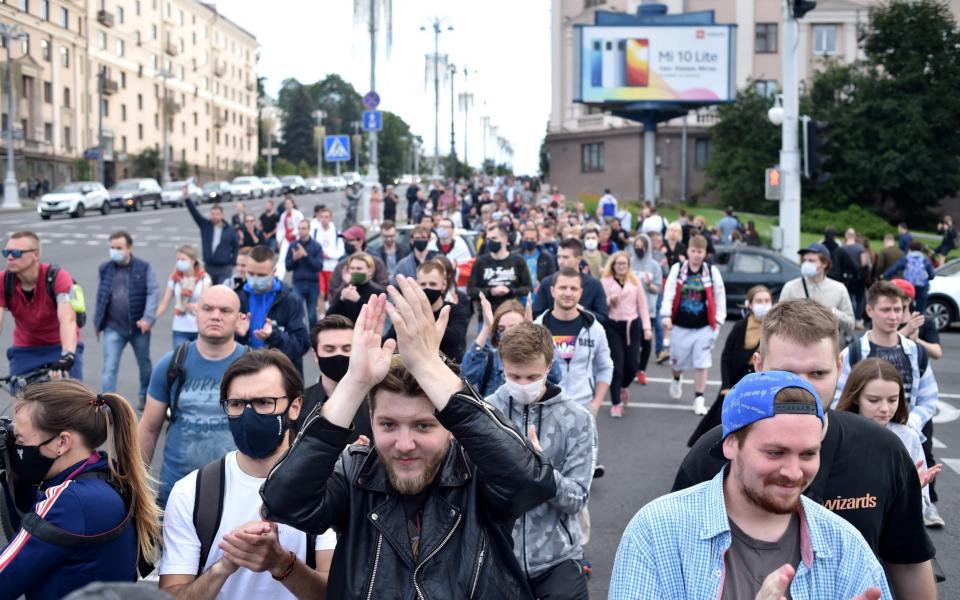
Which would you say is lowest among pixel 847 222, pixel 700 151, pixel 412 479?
pixel 412 479

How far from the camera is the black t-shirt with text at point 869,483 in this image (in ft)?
11.0

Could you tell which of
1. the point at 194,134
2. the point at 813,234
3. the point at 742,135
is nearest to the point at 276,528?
the point at 813,234

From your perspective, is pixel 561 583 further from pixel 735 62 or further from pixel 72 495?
pixel 735 62

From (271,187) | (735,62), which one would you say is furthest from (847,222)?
Result: (271,187)

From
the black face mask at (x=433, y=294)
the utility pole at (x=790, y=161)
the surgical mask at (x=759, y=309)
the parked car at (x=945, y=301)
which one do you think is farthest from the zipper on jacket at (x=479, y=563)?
the utility pole at (x=790, y=161)

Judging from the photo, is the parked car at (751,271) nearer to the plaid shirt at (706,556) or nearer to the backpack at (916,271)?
the backpack at (916,271)

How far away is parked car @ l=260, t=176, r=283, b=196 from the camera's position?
6994cm

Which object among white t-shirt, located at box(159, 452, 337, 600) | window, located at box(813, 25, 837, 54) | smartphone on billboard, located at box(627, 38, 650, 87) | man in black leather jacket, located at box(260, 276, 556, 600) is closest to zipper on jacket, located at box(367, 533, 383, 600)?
man in black leather jacket, located at box(260, 276, 556, 600)

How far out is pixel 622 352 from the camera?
35.3 ft

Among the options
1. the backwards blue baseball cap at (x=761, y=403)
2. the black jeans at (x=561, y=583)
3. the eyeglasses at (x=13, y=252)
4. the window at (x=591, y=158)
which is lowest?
the black jeans at (x=561, y=583)

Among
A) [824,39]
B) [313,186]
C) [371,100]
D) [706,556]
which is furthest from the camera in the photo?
[313,186]

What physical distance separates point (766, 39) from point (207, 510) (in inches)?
2461

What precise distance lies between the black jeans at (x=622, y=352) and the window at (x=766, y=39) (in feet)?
176

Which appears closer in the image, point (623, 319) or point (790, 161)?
point (623, 319)
